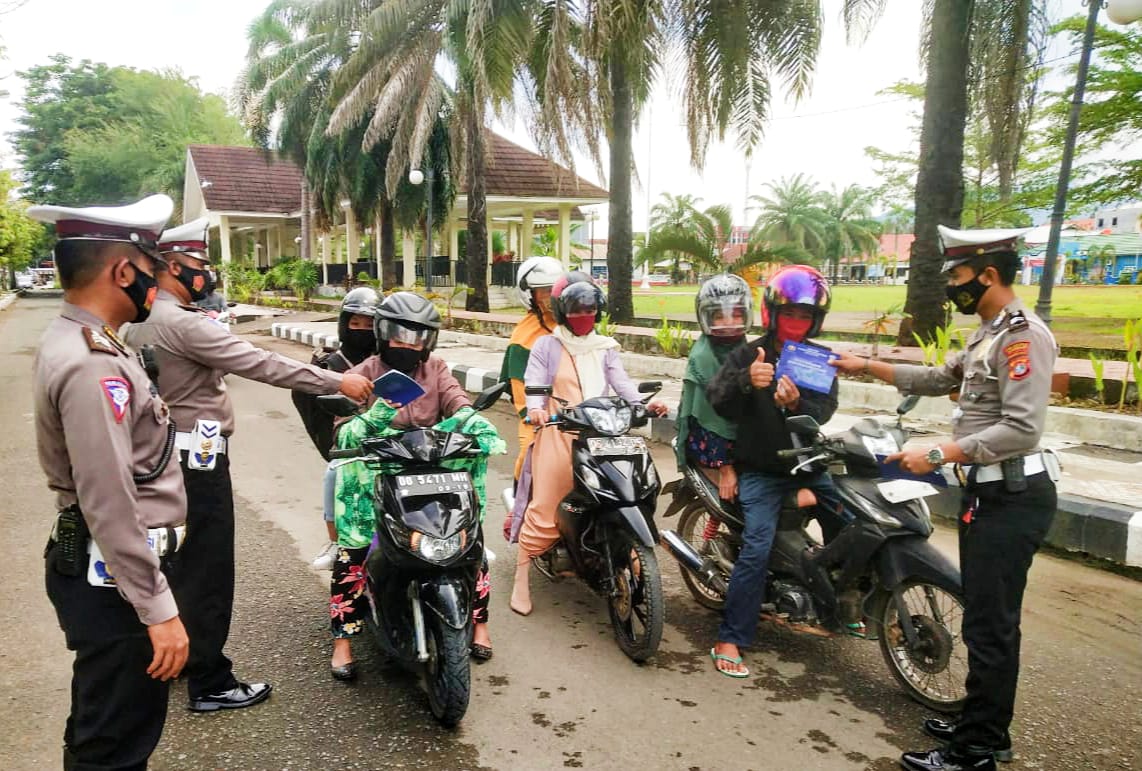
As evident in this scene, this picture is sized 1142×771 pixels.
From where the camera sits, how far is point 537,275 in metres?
4.23

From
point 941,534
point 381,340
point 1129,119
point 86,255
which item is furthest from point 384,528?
point 1129,119

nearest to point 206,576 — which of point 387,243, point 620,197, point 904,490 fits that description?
point 904,490

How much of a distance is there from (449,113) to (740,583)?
68.0ft

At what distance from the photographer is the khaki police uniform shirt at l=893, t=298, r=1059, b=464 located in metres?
2.44

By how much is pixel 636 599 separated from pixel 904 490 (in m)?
1.14

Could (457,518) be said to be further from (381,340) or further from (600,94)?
(600,94)

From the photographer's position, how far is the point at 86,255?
72.4 inches

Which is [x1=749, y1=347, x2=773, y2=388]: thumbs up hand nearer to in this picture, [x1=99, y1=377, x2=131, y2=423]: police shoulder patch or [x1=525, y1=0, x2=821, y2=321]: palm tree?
[x1=99, y1=377, x2=131, y2=423]: police shoulder patch

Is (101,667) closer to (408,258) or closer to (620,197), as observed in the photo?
(620,197)

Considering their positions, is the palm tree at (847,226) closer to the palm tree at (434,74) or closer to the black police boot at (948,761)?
the palm tree at (434,74)

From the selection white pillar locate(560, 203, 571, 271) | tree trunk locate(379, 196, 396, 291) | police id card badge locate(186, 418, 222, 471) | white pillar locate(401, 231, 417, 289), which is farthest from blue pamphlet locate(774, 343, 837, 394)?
white pillar locate(401, 231, 417, 289)

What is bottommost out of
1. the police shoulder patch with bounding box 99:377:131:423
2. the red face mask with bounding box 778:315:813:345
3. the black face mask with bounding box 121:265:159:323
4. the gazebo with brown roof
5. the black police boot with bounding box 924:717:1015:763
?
the black police boot with bounding box 924:717:1015:763

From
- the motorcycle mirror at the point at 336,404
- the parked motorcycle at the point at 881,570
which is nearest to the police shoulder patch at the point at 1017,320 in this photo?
the parked motorcycle at the point at 881,570

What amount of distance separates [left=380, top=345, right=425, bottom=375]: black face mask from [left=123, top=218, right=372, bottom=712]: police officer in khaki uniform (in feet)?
0.71
